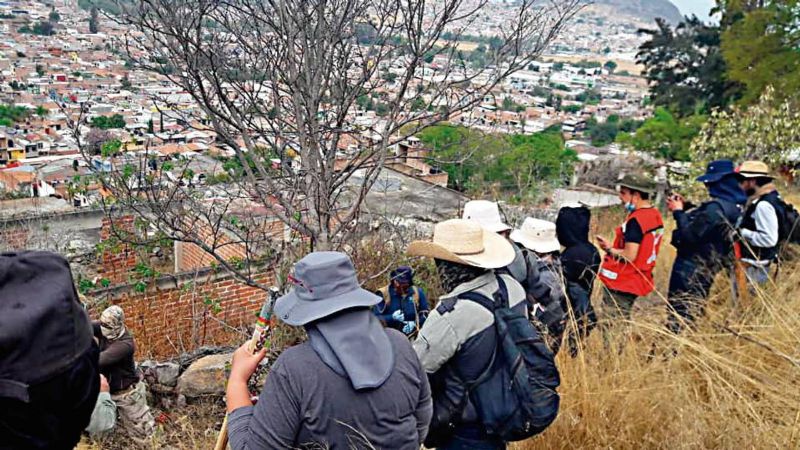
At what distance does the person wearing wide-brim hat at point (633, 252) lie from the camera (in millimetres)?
4082

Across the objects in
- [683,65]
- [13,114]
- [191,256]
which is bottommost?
[13,114]

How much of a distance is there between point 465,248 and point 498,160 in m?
16.6

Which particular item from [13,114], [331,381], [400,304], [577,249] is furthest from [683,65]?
[13,114]

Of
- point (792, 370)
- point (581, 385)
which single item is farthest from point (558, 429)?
point (792, 370)

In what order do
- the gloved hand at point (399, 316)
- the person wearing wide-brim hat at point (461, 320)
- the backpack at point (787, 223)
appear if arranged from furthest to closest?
the backpack at point (787, 223) < the gloved hand at point (399, 316) < the person wearing wide-brim hat at point (461, 320)

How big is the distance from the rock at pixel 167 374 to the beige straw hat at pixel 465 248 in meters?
2.75

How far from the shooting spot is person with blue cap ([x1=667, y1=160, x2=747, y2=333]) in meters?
4.12

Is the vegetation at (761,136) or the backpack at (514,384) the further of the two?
the vegetation at (761,136)

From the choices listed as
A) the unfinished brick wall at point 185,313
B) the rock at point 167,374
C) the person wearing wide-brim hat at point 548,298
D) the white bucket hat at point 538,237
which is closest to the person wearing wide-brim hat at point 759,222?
the white bucket hat at point 538,237

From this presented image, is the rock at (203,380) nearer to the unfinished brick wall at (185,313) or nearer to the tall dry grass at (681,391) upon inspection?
the unfinished brick wall at (185,313)

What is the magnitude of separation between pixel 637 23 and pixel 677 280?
192 metres

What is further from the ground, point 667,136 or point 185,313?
point 667,136

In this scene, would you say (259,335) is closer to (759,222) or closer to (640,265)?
(640,265)

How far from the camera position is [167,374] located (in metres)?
4.50
